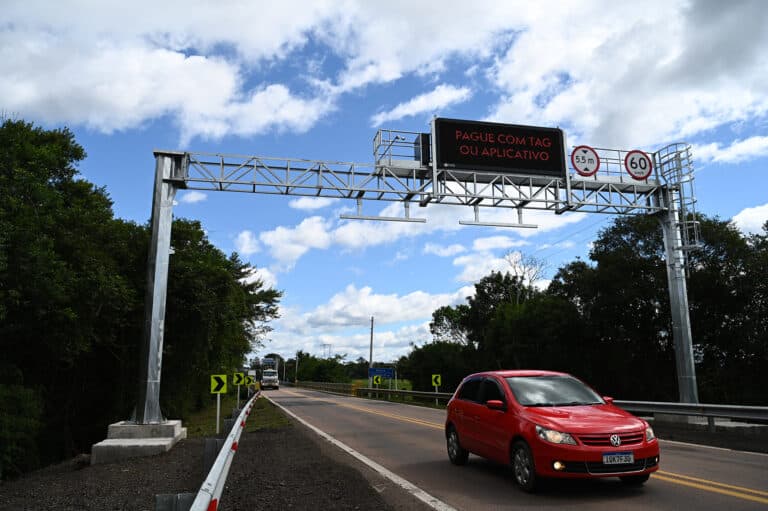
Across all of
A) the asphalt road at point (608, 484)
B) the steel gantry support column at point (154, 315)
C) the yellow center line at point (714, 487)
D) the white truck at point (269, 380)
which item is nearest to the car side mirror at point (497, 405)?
the asphalt road at point (608, 484)

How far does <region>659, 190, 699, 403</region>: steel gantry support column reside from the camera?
63.8 feet

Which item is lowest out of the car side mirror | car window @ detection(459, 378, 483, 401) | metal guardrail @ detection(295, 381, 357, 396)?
metal guardrail @ detection(295, 381, 357, 396)

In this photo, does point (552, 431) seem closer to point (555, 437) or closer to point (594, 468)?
point (555, 437)

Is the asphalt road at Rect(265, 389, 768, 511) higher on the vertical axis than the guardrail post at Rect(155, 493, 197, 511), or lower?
lower

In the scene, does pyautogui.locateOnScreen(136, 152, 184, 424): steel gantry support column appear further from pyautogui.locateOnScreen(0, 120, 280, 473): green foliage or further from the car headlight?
the car headlight

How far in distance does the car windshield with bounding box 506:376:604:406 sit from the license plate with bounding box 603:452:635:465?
3.93ft

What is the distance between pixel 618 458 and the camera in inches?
274

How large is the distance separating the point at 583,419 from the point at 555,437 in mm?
550

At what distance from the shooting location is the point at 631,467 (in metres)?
7.02

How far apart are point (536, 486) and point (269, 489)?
3529 millimetres

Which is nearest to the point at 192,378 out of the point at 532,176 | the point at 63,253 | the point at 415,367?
the point at 63,253

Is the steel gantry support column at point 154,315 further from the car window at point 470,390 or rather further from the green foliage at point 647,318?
the green foliage at point 647,318

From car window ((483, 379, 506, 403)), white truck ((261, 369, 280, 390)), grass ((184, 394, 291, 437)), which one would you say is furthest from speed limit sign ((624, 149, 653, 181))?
white truck ((261, 369, 280, 390))

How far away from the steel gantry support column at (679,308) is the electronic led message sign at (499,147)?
14.5 ft
